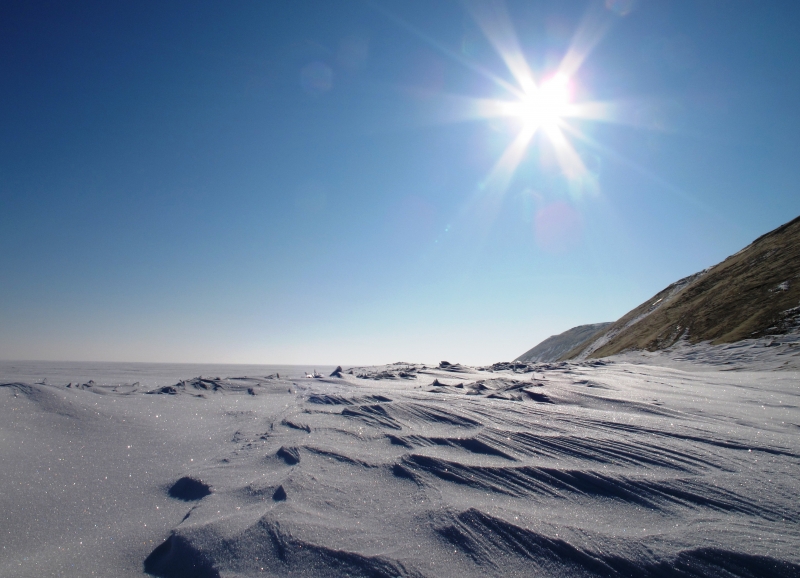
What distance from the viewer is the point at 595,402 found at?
4461mm

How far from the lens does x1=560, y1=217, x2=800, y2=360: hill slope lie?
15664 mm

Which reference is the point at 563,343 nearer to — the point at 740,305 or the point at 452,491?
the point at 740,305

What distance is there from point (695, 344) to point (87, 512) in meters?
23.0

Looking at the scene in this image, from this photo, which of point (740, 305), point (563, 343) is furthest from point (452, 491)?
point (563, 343)

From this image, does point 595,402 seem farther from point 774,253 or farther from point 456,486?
point 774,253

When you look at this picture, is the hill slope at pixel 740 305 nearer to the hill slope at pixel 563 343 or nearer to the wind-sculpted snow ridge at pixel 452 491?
the wind-sculpted snow ridge at pixel 452 491

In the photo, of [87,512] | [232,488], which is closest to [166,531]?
[232,488]

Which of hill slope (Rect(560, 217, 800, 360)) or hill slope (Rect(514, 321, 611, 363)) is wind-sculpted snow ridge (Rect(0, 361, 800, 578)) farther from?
hill slope (Rect(514, 321, 611, 363))

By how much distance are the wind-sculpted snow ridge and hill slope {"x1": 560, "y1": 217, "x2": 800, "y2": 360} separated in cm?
1631

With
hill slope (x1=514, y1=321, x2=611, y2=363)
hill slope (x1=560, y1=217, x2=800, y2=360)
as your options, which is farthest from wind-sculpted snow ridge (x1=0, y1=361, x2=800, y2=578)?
hill slope (x1=514, y1=321, x2=611, y2=363)

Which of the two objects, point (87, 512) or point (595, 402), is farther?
point (595, 402)

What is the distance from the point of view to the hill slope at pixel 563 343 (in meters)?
63.7

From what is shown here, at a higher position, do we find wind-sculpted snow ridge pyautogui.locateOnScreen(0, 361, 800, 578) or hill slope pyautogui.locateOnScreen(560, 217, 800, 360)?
hill slope pyautogui.locateOnScreen(560, 217, 800, 360)

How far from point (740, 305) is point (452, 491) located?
2505 centimetres
